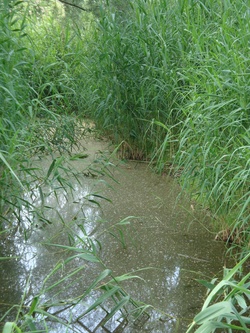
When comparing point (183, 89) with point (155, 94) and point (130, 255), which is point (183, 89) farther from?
point (130, 255)

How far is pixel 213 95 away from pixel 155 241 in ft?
2.40

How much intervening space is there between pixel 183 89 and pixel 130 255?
4.45 feet

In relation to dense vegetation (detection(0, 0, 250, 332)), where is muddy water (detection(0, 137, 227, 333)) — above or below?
below

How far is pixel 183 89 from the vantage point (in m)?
3.38

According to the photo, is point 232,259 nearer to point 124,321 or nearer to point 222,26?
point 124,321

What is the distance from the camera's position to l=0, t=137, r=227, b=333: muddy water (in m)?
1.93

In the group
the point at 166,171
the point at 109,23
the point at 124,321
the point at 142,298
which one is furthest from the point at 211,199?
the point at 109,23

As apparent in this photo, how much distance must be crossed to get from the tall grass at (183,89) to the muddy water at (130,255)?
0.19m

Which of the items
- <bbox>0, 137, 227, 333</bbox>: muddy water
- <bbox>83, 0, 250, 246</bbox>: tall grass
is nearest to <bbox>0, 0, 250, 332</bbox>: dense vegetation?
<bbox>83, 0, 250, 246</bbox>: tall grass

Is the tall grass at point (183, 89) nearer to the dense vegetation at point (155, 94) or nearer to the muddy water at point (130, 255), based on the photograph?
the dense vegetation at point (155, 94)

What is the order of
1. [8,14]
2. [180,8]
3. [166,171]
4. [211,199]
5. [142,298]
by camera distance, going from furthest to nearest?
[166,171] < [180,8] < [211,199] < [8,14] < [142,298]

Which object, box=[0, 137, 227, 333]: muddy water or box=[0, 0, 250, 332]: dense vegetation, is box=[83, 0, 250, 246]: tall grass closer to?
box=[0, 0, 250, 332]: dense vegetation

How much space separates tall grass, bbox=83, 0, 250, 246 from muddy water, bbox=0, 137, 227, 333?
0.62ft

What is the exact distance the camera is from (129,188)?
333 cm
